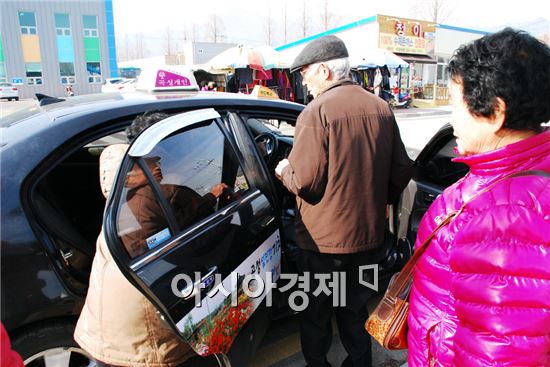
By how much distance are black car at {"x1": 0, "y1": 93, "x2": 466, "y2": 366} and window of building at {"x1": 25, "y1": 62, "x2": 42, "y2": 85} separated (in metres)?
38.7

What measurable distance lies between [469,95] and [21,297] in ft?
5.62

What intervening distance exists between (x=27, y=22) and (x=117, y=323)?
134 ft

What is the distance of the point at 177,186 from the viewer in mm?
1729

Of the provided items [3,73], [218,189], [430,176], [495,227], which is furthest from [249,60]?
[3,73]

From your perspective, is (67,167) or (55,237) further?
(67,167)

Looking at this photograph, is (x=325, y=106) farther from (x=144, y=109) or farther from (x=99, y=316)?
(x=99, y=316)

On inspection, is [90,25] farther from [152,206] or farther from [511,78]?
[511,78]

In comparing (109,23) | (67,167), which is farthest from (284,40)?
(67,167)

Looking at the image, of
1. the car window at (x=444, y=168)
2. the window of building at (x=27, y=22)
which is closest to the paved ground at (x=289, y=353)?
the car window at (x=444, y=168)

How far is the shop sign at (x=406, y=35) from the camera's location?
868 inches

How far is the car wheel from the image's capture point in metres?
1.61

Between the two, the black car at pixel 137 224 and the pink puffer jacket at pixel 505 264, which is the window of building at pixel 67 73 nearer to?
the black car at pixel 137 224

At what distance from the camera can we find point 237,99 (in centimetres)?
239

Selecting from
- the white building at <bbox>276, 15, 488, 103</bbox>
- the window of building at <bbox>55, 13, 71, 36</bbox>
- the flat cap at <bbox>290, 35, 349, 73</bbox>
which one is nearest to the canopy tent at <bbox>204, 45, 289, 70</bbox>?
the white building at <bbox>276, 15, 488, 103</bbox>
